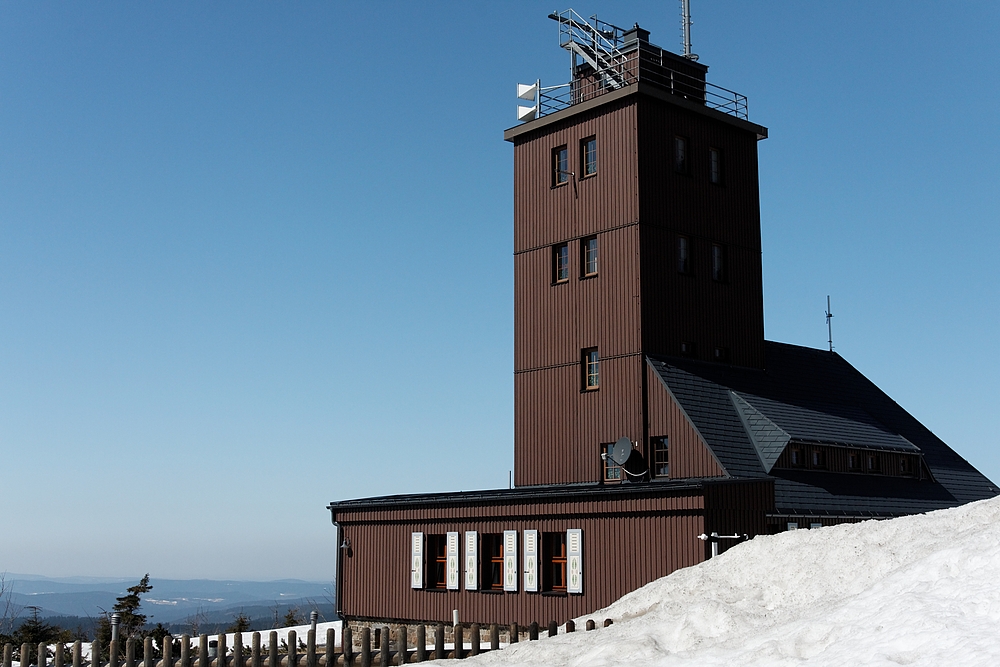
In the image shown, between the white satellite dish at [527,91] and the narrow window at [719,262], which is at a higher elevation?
the white satellite dish at [527,91]

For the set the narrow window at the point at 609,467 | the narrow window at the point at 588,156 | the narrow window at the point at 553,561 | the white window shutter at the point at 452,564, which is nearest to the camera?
the narrow window at the point at 553,561

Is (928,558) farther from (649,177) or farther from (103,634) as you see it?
(103,634)

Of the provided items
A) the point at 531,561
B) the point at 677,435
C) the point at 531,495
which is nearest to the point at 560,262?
the point at 677,435

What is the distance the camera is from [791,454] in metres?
32.8

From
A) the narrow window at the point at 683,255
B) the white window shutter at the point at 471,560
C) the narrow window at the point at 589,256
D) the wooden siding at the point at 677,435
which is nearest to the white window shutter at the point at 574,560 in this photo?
the white window shutter at the point at 471,560

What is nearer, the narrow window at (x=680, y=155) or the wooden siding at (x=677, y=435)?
the wooden siding at (x=677, y=435)

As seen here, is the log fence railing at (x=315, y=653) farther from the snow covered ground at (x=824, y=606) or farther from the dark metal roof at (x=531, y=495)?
the dark metal roof at (x=531, y=495)

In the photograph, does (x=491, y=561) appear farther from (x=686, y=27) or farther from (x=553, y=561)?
(x=686, y=27)

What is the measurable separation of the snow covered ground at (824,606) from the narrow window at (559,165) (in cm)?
1510

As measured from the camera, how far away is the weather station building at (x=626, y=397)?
30734 mm

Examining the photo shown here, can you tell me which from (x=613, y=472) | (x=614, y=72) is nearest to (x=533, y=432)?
(x=613, y=472)

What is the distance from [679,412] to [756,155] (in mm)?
10800

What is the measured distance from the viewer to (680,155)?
36.4 metres

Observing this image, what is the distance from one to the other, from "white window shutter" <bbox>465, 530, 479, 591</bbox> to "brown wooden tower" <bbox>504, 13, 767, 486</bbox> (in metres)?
4.42
